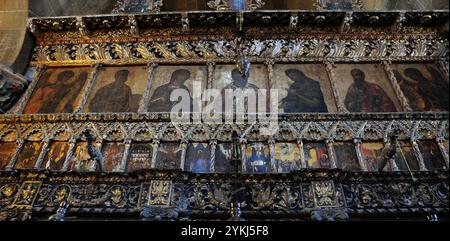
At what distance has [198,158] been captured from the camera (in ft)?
20.7

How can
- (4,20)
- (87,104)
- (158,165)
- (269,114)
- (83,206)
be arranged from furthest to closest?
(4,20)
(87,104)
(269,114)
(158,165)
(83,206)

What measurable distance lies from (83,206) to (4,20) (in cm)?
496

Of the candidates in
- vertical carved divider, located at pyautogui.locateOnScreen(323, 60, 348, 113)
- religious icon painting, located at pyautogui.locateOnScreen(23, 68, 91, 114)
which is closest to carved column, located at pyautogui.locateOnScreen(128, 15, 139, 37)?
religious icon painting, located at pyautogui.locateOnScreen(23, 68, 91, 114)

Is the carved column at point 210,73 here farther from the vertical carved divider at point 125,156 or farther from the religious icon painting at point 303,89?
the vertical carved divider at point 125,156

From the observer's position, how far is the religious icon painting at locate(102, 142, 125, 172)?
20.5 ft

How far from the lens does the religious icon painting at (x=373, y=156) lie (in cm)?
607

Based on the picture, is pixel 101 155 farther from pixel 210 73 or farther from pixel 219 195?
pixel 210 73

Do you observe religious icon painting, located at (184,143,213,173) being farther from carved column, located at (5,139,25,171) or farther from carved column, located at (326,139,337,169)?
carved column, located at (5,139,25,171)

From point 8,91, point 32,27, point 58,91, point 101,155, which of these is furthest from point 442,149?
point 32,27

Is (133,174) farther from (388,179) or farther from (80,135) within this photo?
(388,179)

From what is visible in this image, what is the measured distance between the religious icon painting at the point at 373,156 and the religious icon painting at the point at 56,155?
5388 mm

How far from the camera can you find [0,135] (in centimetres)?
675
